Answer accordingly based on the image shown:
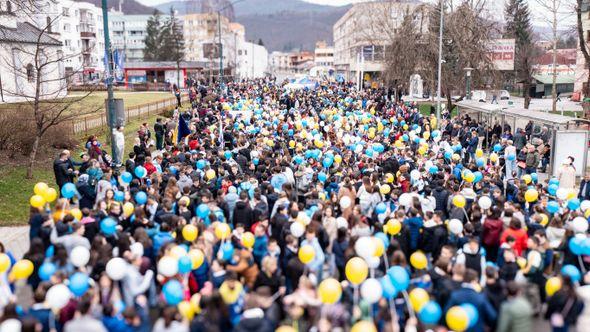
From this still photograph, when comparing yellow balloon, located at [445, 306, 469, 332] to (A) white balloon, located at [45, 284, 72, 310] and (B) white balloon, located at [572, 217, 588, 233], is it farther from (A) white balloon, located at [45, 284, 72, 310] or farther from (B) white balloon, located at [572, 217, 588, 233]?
(A) white balloon, located at [45, 284, 72, 310]

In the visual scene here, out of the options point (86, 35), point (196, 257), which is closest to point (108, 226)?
point (196, 257)

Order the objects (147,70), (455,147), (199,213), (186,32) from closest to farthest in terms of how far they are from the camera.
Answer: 1. (199,213)
2. (455,147)
3. (147,70)
4. (186,32)

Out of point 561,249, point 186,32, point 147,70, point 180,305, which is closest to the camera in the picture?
point 180,305

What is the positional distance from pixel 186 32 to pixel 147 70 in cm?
6420

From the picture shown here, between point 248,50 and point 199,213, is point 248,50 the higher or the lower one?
the higher one

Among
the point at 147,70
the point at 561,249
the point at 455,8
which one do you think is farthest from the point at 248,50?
the point at 561,249

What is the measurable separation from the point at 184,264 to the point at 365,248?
232 centimetres

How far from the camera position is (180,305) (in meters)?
6.01

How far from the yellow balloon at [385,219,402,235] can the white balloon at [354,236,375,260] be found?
1.55 metres

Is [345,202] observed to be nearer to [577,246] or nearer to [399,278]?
[399,278]

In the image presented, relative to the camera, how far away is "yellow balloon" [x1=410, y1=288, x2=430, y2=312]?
19.9 feet

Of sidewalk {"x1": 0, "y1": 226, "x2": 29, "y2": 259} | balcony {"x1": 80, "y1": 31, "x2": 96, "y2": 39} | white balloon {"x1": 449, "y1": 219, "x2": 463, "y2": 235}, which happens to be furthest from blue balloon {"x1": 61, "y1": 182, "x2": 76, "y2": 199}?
balcony {"x1": 80, "y1": 31, "x2": 96, "y2": 39}

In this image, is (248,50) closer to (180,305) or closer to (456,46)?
(456,46)

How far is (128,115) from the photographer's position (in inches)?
1219
